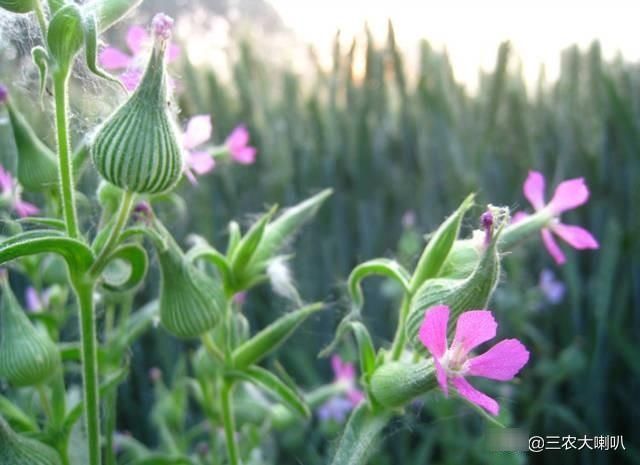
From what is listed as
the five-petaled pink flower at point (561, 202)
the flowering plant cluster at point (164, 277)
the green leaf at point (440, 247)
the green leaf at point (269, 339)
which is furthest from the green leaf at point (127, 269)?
the five-petaled pink flower at point (561, 202)

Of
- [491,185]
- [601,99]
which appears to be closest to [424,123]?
[491,185]

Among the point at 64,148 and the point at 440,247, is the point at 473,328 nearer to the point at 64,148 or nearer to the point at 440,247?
the point at 440,247

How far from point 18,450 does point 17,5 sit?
0.95 feet

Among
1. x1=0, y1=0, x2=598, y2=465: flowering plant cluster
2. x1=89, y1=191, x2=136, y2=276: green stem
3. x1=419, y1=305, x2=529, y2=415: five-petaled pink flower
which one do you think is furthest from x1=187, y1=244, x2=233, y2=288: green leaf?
x1=419, y1=305, x2=529, y2=415: five-petaled pink flower

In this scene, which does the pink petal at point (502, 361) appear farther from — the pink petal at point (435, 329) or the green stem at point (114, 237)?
the green stem at point (114, 237)

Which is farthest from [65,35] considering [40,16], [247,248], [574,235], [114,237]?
[574,235]

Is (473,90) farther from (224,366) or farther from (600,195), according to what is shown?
(224,366)

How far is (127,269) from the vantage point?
2.13ft

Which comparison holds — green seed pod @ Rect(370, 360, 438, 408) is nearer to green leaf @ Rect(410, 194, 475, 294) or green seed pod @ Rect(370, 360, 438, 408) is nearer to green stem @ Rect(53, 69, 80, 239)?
green leaf @ Rect(410, 194, 475, 294)

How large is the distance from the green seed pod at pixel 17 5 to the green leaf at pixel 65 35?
25 millimetres

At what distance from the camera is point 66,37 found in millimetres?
495

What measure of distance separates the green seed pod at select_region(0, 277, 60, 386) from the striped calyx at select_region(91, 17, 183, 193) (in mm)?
195

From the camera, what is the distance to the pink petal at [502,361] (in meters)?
0.49

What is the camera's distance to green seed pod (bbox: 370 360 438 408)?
1.70ft
